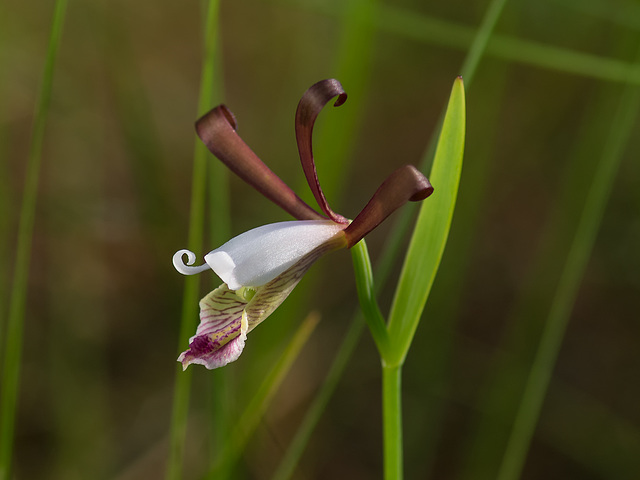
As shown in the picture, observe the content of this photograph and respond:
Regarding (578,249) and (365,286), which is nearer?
(365,286)

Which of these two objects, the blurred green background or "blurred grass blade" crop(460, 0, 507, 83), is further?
the blurred green background

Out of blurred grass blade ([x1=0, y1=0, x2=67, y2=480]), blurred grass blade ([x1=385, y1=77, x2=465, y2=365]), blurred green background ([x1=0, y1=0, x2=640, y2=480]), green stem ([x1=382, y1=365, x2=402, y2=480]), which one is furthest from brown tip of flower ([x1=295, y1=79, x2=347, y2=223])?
blurred green background ([x1=0, y1=0, x2=640, y2=480])

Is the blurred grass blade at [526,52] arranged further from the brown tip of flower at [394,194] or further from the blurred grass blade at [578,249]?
the brown tip of flower at [394,194]

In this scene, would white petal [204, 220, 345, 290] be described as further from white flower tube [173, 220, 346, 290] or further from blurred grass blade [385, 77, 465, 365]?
blurred grass blade [385, 77, 465, 365]

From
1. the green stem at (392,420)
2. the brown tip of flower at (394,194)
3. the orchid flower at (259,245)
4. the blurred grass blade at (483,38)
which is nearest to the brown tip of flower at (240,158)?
the orchid flower at (259,245)

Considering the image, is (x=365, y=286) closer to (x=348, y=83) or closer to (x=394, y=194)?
(x=394, y=194)

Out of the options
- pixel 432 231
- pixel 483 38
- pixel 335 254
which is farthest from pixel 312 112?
pixel 335 254
